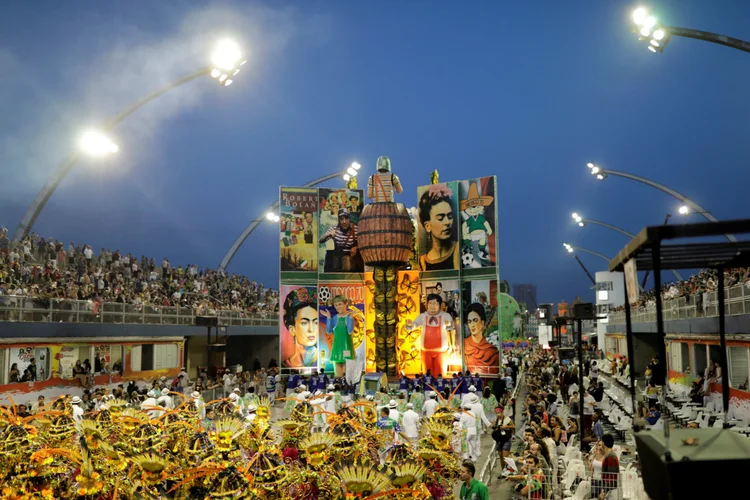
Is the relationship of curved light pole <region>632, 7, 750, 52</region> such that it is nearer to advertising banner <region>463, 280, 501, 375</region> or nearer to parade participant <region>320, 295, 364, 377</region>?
advertising banner <region>463, 280, 501, 375</region>

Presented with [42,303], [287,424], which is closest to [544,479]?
[287,424]

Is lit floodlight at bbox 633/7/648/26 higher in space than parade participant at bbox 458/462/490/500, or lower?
higher

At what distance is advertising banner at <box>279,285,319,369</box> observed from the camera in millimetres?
29188

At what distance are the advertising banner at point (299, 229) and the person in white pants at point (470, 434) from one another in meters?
15.5

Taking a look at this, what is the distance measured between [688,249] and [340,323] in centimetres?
2458

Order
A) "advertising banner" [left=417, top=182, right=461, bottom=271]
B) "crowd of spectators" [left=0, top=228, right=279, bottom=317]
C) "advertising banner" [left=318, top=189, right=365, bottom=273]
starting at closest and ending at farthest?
1. "crowd of spectators" [left=0, top=228, right=279, bottom=317]
2. "advertising banner" [left=417, top=182, right=461, bottom=271]
3. "advertising banner" [left=318, top=189, right=365, bottom=273]

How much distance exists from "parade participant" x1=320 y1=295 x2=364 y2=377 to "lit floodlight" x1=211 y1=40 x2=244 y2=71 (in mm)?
15945

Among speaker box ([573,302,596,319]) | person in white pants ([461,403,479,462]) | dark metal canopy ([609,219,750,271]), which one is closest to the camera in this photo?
dark metal canopy ([609,219,750,271])

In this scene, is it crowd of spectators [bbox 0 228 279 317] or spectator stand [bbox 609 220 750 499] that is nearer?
spectator stand [bbox 609 220 750 499]

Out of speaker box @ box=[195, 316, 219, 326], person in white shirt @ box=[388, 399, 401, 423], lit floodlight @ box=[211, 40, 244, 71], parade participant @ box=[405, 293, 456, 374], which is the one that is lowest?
person in white shirt @ box=[388, 399, 401, 423]

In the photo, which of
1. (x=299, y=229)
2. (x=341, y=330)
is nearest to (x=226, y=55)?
(x=299, y=229)

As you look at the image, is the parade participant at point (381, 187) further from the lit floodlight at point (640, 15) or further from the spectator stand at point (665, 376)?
Result: the spectator stand at point (665, 376)

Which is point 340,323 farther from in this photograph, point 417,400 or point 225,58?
point 225,58

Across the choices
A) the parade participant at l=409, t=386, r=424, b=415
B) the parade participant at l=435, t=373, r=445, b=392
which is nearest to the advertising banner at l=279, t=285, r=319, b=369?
the parade participant at l=435, t=373, r=445, b=392
